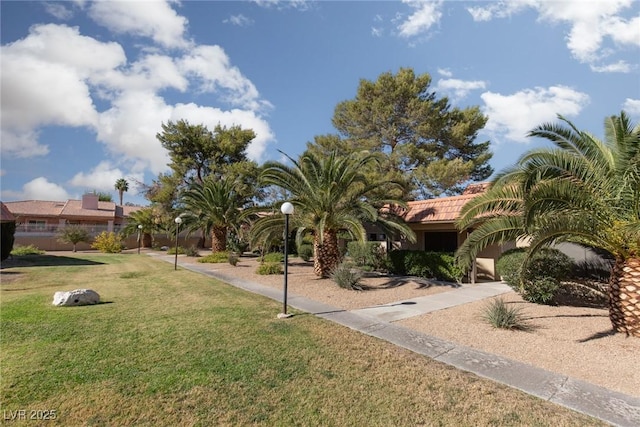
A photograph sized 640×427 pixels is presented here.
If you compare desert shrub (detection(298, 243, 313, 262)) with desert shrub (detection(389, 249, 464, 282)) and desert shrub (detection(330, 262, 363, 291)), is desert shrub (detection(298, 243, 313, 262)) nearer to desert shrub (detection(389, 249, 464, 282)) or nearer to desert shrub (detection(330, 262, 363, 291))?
desert shrub (detection(389, 249, 464, 282))

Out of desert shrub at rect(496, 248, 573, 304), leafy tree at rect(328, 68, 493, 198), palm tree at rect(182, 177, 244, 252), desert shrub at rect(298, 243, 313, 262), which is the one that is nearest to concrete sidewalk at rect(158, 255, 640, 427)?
desert shrub at rect(496, 248, 573, 304)

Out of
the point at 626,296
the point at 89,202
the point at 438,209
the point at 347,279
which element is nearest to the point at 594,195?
the point at 626,296

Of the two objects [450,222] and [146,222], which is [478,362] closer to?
[450,222]

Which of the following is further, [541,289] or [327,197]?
[327,197]

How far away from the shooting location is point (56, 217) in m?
37.7

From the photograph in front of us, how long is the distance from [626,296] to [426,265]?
7536 mm

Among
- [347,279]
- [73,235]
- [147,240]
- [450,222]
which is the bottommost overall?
[347,279]

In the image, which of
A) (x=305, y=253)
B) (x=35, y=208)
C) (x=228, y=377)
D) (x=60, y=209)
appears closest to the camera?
(x=228, y=377)

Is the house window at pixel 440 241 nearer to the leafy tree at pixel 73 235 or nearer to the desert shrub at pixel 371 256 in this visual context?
the desert shrub at pixel 371 256

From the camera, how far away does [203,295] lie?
10086 millimetres

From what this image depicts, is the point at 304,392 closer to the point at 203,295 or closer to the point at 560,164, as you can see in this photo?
the point at 203,295

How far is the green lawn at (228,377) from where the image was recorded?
11.9 feet

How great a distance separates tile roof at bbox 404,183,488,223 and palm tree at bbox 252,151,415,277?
199 cm

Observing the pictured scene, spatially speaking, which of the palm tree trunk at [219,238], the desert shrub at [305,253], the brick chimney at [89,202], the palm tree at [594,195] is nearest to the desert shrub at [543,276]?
the palm tree at [594,195]
